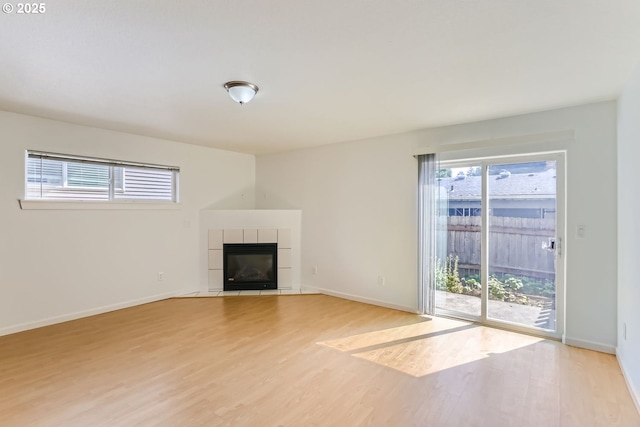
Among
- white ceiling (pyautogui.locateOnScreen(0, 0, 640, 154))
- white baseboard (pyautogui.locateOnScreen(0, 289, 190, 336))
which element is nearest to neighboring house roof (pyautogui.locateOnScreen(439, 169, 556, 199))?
white ceiling (pyautogui.locateOnScreen(0, 0, 640, 154))

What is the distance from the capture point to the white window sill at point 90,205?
11.5 ft

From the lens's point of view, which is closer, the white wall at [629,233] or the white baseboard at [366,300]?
the white wall at [629,233]

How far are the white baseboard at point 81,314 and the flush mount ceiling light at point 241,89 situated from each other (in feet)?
11.2

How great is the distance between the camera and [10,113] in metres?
3.35

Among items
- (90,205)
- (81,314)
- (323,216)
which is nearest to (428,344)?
(323,216)

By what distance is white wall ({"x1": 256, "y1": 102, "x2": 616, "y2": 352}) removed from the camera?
2.95 meters

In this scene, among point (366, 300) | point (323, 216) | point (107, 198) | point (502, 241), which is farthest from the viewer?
point (323, 216)

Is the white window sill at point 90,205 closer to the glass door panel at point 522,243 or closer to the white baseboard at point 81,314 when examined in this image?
the white baseboard at point 81,314

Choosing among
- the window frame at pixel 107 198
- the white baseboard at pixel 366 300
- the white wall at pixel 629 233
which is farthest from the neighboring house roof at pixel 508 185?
the window frame at pixel 107 198

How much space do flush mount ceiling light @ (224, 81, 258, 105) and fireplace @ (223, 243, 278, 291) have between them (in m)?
3.07

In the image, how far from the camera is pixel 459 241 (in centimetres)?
388

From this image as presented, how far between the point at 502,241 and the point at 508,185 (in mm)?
641

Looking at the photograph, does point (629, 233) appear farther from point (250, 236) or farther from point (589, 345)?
point (250, 236)

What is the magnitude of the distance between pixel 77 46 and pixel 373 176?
3.46m
